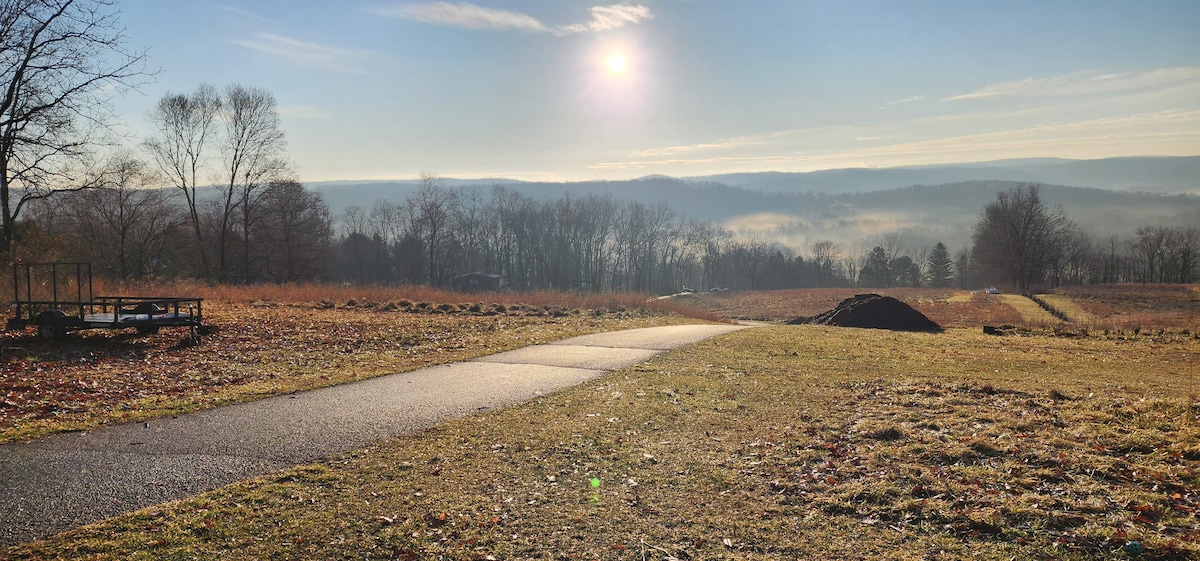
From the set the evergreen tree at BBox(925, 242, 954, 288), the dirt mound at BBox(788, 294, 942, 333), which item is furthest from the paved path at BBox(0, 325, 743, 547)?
the evergreen tree at BBox(925, 242, 954, 288)

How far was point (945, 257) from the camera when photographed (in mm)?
95750

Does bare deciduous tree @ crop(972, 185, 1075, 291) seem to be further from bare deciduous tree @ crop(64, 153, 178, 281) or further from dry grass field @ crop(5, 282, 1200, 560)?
bare deciduous tree @ crop(64, 153, 178, 281)

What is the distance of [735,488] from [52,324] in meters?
13.9

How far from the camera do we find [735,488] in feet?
18.9

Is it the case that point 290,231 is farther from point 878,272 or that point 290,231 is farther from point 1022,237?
point 878,272

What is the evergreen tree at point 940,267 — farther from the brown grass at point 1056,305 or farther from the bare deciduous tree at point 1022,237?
the brown grass at point 1056,305

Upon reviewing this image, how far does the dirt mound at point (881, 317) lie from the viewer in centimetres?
2880

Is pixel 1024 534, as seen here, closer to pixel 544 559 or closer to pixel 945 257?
pixel 544 559

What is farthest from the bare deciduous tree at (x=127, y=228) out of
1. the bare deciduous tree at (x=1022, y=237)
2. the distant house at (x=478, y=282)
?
the bare deciduous tree at (x=1022, y=237)

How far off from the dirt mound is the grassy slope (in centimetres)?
2051

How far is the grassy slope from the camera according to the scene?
14.7 feet

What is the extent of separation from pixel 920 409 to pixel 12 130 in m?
22.4

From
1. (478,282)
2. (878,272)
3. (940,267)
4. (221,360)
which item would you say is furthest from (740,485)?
(878,272)

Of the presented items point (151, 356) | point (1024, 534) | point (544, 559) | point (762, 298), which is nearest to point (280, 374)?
point (151, 356)
